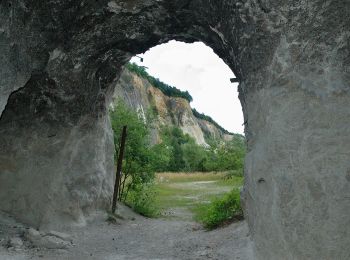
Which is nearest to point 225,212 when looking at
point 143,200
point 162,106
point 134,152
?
point 143,200

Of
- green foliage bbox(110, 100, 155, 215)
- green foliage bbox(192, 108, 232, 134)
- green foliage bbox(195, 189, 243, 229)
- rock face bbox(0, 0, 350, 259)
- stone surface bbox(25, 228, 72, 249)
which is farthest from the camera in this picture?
green foliage bbox(192, 108, 232, 134)

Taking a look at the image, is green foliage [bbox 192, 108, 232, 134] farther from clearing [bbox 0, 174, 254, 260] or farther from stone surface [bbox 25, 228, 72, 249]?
stone surface [bbox 25, 228, 72, 249]

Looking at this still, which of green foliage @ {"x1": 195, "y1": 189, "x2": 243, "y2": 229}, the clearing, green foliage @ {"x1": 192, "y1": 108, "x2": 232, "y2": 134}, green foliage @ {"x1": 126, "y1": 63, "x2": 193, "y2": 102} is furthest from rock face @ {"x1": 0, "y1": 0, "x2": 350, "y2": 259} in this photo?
green foliage @ {"x1": 192, "y1": 108, "x2": 232, "y2": 134}

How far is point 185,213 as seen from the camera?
14375 millimetres

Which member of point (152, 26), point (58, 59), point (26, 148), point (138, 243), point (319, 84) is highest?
point (152, 26)

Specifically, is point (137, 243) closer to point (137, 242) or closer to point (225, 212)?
point (137, 242)

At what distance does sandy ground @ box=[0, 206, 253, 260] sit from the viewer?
7078mm

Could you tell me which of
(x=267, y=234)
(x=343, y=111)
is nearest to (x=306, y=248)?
(x=267, y=234)

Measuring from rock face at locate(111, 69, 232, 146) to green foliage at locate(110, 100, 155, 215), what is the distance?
32123 mm

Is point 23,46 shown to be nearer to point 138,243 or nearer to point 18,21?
point 18,21

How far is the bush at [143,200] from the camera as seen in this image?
12.8 m

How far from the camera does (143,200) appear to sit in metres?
13.4

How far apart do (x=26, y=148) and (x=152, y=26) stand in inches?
131

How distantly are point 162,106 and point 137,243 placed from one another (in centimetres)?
5447
